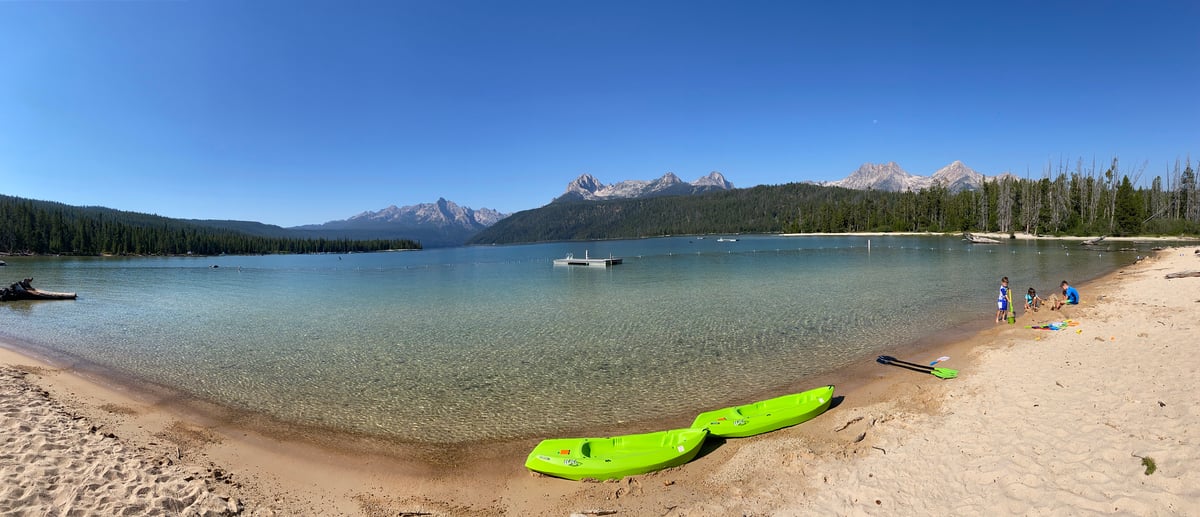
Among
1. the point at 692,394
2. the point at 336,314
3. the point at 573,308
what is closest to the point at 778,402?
the point at 692,394

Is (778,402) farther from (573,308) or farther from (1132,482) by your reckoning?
(573,308)

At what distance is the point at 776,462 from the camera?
848 centimetres

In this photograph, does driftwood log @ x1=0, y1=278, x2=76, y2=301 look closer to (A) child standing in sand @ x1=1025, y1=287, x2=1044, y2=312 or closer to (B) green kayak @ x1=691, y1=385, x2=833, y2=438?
(B) green kayak @ x1=691, y1=385, x2=833, y2=438

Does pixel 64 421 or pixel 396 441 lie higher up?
pixel 64 421

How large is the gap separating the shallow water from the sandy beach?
1943 millimetres

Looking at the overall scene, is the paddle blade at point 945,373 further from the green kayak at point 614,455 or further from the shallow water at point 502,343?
the green kayak at point 614,455

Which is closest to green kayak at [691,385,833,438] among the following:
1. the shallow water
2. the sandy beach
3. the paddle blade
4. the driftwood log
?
the sandy beach

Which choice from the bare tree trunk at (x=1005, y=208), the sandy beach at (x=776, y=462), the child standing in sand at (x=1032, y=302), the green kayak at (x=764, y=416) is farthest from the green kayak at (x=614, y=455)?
the bare tree trunk at (x=1005, y=208)

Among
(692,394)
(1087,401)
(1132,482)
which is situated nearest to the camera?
(1132,482)

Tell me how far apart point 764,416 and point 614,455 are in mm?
3654

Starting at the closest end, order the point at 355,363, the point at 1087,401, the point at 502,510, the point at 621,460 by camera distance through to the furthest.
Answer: the point at 502,510 → the point at 621,460 → the point at 1087,401 → the point at 355,363

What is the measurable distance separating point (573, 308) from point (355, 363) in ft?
48.9

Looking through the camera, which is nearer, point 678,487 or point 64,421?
point 678,487

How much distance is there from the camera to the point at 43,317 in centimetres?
2917
